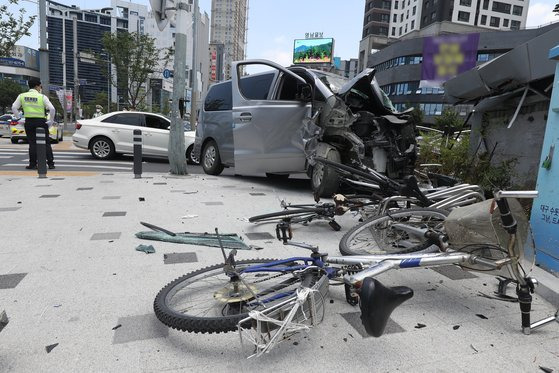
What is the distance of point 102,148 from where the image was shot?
11555mm

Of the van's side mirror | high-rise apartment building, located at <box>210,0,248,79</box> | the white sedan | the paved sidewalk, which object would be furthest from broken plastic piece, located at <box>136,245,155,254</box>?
high-rise apartment building, located at <box>210,0,248,79</box>

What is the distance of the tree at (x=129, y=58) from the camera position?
2466 centimetres

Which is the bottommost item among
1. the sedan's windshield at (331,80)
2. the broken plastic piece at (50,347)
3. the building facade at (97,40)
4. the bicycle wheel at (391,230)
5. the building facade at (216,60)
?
the broken plastic piece at (50,347)

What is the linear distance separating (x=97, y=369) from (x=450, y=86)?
24.1ft

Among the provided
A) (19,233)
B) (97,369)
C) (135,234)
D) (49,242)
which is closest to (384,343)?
→ (97,369)

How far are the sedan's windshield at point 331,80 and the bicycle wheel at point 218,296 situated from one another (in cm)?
405

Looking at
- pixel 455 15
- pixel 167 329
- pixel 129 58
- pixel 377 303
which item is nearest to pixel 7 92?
pixel 129 58

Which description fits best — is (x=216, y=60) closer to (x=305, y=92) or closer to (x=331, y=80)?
(x=331, y=80)

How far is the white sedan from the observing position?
37.5 feet

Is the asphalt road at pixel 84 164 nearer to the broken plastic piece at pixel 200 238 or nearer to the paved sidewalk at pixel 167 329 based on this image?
the paved sidewalk at pixel 167 329

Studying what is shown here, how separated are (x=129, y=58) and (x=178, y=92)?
67.2ft

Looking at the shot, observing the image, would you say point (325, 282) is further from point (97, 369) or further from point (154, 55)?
point (154, 55)

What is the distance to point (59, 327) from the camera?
7.07 ft

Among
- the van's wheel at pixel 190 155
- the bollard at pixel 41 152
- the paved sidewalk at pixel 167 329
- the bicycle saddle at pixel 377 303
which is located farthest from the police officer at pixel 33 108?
the bicycle saddle at pixel 377 303
